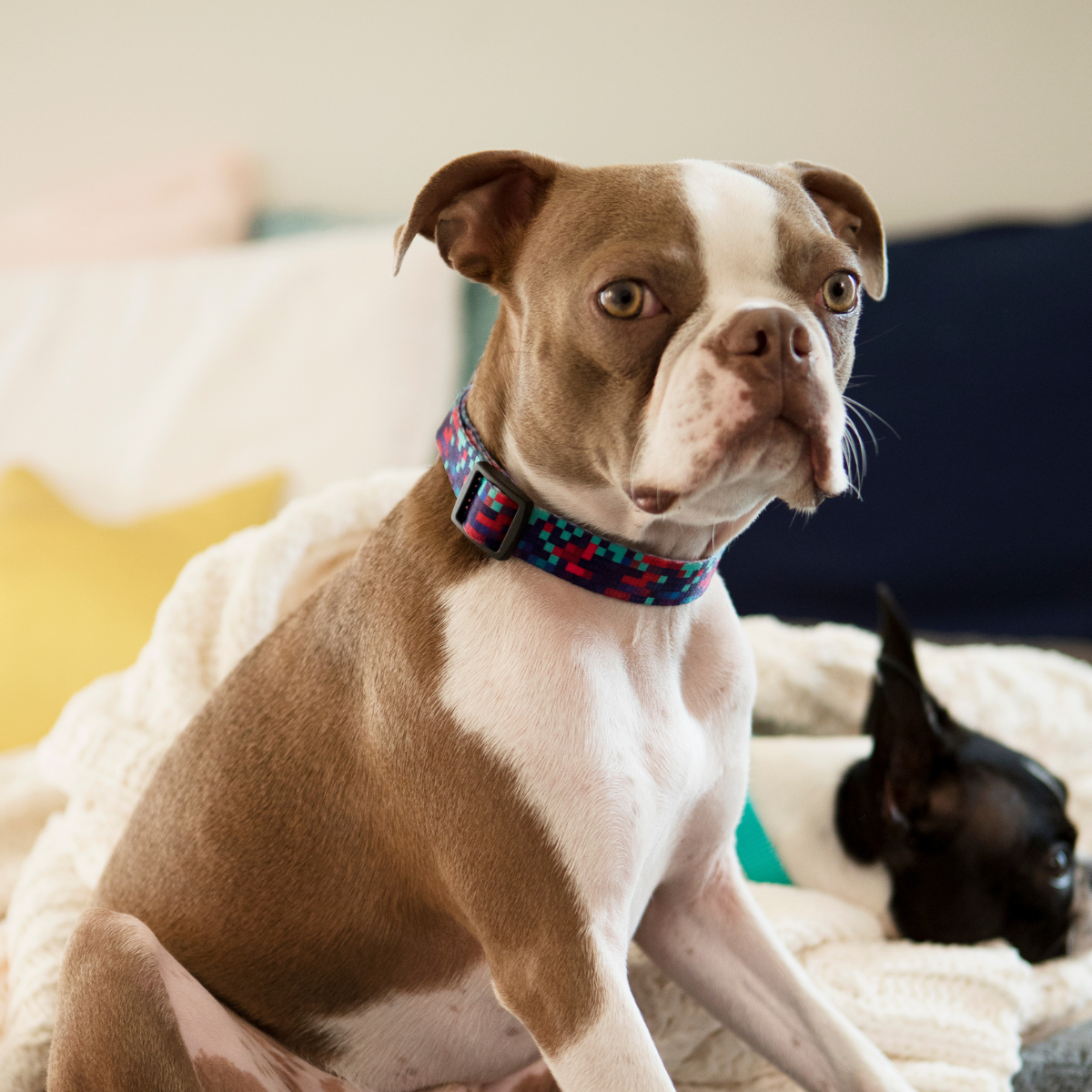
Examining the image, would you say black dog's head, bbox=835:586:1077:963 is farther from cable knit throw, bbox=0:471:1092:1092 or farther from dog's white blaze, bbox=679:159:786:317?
dog's white blaze, bbox=679:159:786:317

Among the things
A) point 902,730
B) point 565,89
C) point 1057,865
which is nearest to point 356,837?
point 902,730

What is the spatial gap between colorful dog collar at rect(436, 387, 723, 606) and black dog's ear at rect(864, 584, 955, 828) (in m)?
0.59

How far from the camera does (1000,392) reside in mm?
2311

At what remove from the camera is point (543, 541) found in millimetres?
1024

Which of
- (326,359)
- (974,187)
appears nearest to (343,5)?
(326,359)

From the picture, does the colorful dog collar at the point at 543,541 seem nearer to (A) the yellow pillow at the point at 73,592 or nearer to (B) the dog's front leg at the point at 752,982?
(B) the dog's front leg at the point at 752,982

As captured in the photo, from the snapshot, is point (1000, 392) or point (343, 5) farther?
point (343, 5)

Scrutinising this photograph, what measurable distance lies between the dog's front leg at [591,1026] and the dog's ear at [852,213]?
774 mm

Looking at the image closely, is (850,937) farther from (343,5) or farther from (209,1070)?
(343,5)

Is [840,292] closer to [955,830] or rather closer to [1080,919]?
[955,830]

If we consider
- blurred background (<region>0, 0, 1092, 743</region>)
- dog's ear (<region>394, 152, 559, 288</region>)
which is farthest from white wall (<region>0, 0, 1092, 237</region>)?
dog's ear (<region>394, 152, 559, 288</region>)

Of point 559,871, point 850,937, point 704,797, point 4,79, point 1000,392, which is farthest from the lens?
point 4,79

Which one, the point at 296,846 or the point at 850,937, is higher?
the point at 296,846

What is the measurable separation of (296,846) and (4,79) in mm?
3151
